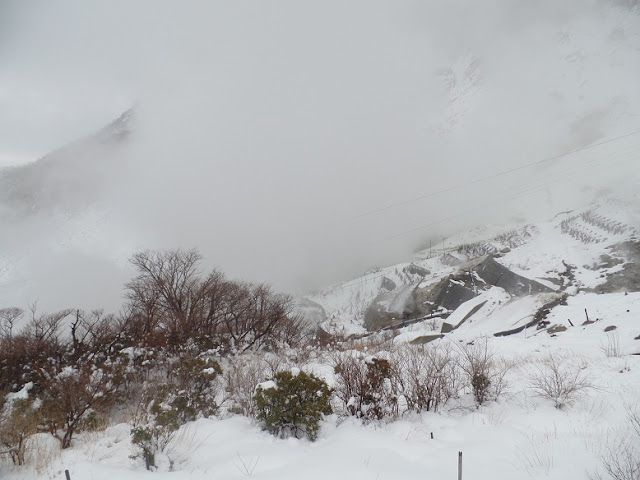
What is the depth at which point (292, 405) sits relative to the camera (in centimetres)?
631

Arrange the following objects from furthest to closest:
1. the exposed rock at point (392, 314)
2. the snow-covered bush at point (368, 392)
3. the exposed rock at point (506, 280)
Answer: the exposed rock at point (392, 314) → the exposed rock at point (506, 280) → the snow-covered bush at point (368, 392)

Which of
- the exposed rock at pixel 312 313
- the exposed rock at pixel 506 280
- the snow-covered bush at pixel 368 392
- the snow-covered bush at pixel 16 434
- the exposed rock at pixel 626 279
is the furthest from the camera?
the exposed rock at pixel 312 313

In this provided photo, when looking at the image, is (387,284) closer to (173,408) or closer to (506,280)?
(506,280)

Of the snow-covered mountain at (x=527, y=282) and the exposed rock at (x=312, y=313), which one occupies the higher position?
the snow-covered mountain at (x=527, y=282)

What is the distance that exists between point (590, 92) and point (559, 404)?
25010cm

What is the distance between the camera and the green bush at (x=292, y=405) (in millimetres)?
6219

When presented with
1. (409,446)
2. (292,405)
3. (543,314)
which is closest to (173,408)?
(292,405)

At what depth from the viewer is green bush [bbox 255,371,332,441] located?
20.4ft

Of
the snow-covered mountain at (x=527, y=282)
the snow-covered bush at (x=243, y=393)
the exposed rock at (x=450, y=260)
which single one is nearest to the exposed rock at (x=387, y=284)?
the exposed rock at (x=450, y=260)

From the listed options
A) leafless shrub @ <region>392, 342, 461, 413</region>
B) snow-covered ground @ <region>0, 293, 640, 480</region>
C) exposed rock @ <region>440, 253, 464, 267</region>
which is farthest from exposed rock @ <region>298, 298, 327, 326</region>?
snow-covered ground @ <region>0, 293, 640, 480</region>

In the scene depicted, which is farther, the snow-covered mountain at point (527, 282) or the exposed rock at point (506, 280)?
the exposed rock at point (506, 280)

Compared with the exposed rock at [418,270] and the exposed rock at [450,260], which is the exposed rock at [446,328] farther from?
the exposed rock at [450,260]

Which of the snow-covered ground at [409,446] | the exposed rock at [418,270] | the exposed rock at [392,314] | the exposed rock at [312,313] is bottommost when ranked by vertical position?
the exposed rock at [312,313]

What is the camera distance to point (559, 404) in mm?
6574
